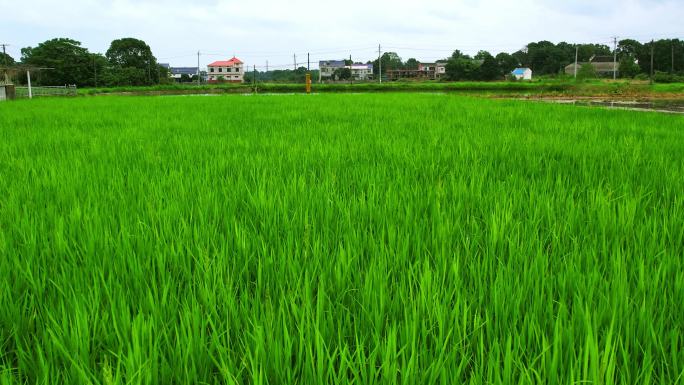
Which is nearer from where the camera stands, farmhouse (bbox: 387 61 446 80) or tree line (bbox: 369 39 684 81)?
tree line (bbox: 369 39 684 81)

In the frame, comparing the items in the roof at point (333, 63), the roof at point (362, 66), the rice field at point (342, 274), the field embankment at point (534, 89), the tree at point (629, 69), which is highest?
the roof at point (333, 63)

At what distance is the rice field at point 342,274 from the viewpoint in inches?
26.1

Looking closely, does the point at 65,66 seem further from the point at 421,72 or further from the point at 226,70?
Answer: the point at 421,72

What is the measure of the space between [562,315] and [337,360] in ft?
1.28

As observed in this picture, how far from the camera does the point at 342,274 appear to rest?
0.97 m

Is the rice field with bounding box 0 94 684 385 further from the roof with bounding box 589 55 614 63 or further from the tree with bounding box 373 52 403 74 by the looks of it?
the tree with bounding box 373 52 403 74

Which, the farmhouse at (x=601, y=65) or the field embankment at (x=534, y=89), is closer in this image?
the field embankment at (x=534, y=89)

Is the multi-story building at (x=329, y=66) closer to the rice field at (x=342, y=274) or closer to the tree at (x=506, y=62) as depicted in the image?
the tree at (x=506, y=62)

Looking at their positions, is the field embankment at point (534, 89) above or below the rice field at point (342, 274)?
above

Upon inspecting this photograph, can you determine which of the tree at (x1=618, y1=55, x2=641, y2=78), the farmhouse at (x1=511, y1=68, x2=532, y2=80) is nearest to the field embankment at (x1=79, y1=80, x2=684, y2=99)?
the tree at (x1=618, y1=55, x2=641, y2=78)

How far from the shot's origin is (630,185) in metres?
1.90

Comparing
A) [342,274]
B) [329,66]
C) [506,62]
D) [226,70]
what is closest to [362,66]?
[329,66]

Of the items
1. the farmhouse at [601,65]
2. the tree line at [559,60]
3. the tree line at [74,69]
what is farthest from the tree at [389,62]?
the tree line at [74,69]

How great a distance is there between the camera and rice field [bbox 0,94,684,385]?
66 centimetres
